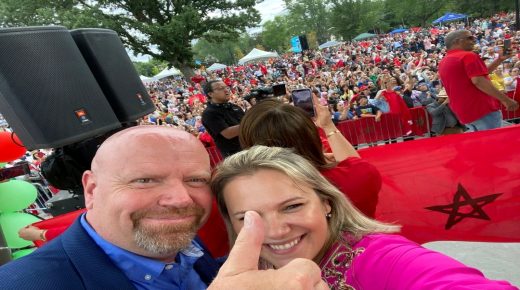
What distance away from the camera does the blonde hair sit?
1.49m

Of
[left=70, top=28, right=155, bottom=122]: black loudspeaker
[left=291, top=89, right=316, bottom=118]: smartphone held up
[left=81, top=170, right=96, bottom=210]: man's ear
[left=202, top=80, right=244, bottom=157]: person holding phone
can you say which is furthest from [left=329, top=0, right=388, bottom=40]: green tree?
[left=81, top=170, right=96, bottom=210]: man's ear

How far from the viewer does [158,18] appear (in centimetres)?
2497

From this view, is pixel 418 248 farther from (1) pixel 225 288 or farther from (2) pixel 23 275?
(2) pixel 23 275

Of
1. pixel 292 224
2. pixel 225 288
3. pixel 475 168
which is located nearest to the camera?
pixel 225 288

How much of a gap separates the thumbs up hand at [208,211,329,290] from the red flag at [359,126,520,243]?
190 centimetres

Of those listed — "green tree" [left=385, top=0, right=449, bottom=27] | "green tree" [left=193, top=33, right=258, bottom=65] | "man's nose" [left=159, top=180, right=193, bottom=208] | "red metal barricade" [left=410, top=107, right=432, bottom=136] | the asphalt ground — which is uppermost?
"man's nose" [left=159, top=180, right=193, bottom=208]

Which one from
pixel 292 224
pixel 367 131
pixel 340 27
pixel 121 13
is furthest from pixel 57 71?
pixel 340 27

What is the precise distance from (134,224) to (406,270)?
0.96 meters

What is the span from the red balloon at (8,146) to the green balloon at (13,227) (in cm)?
65

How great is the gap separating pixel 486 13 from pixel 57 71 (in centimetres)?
5977

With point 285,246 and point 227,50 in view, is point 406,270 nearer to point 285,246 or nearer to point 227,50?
point 285,246

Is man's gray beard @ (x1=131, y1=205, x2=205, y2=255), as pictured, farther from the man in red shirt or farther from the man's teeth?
the man in red shirt

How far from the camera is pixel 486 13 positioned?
5000 centimetres

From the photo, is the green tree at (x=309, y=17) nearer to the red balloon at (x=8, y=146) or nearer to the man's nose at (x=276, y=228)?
the red balloon at (x=8, y=146)
